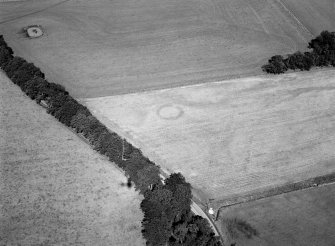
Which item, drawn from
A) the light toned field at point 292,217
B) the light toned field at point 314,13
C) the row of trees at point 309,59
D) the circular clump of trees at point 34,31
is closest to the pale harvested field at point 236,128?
the row of trees at point 309,59

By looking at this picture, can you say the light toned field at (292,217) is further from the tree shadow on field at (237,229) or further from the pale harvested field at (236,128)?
the pale harvested field at (236,128)

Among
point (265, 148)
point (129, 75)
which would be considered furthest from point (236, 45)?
point (265, 148)

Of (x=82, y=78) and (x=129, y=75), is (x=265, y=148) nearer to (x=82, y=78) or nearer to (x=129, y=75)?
(x=129, y=75)

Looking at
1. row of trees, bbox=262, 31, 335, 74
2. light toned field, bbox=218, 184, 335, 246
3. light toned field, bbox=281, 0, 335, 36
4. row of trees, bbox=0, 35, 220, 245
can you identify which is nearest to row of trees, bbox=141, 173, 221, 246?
row of trees, bbox=0, 35, 220, 245

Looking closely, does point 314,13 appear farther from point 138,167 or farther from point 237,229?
point 237,229

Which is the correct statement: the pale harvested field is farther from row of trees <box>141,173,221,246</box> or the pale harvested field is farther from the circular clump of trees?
the circular clump of trees

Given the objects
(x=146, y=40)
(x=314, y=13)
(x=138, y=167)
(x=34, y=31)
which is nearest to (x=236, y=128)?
(x=138, y=167)
